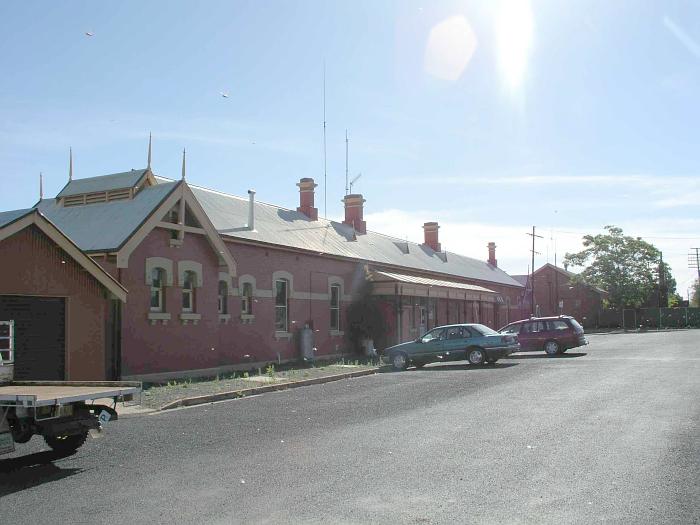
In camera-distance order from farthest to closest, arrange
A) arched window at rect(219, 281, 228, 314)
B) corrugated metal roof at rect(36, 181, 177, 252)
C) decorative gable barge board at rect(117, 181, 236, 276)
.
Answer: arched window at rect(219, 281, 228, 314), corrugated metal roof at rect(36, 181, 177, 252), decorative gable barge board at rect(117, 181, 236, 276)

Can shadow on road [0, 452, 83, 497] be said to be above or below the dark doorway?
below

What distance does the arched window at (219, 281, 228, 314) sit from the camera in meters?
22.2

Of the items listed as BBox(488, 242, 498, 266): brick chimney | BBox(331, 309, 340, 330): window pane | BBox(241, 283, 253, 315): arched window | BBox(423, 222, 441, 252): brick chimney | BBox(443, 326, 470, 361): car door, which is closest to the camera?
BBox(241, 283, 253, 315): arched window

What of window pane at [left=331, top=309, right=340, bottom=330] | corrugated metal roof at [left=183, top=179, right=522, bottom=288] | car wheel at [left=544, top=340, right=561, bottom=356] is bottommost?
car wheel at [left=544, top=340, right=561, bottom=356]

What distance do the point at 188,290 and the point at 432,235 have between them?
3112cm

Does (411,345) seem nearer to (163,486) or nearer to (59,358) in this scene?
(59,358)

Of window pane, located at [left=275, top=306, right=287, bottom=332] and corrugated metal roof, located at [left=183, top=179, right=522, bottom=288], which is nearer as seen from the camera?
corrugated metal roof, located at [left=183, top=179, right=522, bottom=288]

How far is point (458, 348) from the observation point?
78.3 feet

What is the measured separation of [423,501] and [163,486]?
9.13ft

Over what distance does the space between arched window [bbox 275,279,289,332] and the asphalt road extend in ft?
35.2

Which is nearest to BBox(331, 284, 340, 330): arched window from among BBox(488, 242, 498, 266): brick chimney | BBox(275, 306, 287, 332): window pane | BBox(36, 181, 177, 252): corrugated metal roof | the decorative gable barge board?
BBox(275, 306, 287, 332): window pane

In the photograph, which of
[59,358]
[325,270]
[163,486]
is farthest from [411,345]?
[163,486]

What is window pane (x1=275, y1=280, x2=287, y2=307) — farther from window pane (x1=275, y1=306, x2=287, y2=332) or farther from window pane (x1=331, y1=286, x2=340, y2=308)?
window pane (x1=331, y1=286, x2=340, y2=308)

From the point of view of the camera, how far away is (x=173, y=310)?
19328 millimetres
